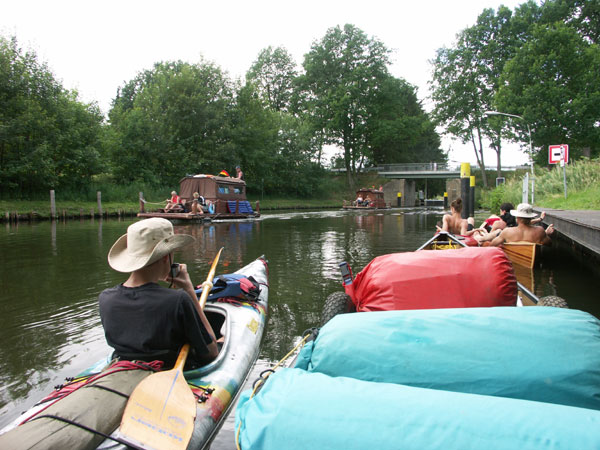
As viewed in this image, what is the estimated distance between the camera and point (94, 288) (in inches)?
305

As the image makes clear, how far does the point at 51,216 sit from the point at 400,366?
27.2 meters

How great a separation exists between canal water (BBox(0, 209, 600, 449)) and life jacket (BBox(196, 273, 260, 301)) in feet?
1.85

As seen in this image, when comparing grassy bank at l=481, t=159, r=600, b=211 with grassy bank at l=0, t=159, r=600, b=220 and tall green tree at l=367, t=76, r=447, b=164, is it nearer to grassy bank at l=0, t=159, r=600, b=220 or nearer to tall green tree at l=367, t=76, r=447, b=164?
grassy bank at l=0, t=159, r=600, b=220

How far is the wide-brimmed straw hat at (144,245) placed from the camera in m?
2.70

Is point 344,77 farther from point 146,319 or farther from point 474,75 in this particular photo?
point 146,319

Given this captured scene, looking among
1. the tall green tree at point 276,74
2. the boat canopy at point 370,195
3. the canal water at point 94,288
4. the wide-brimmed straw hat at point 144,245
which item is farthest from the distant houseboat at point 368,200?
the wide-brimmed straw hat at point 144,245

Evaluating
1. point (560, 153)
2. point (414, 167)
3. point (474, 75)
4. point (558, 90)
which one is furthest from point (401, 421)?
point (414, 167)

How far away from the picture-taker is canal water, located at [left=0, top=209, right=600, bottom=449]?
4.43 meters

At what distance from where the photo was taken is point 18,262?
10.4 m

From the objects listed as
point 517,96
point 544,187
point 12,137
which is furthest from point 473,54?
point 12,137

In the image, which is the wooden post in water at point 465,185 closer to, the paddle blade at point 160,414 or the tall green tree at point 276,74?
the paddle blade at point 160,414

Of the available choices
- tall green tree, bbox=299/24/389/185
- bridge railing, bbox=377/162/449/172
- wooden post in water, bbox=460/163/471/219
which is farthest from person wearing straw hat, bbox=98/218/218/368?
bridge railing, bbox=377/162/449/172

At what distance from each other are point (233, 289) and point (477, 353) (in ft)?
10.5

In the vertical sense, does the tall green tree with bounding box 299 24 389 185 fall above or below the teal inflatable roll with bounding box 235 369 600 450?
above
